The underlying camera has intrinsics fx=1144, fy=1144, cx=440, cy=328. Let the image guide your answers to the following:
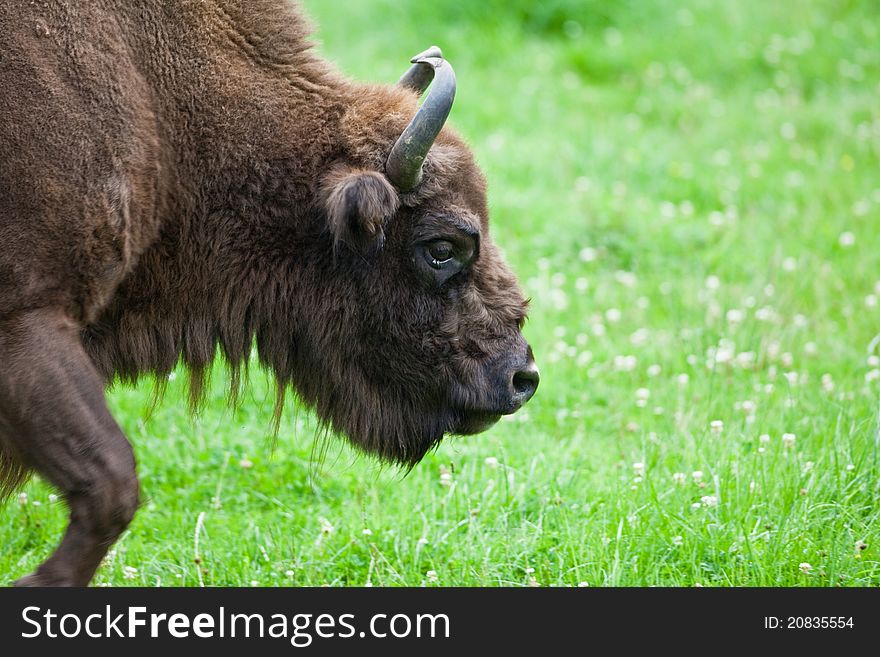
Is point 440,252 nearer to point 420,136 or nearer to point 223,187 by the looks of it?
point 420,136

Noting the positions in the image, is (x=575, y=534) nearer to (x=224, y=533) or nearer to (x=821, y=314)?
(x=224, y=533)

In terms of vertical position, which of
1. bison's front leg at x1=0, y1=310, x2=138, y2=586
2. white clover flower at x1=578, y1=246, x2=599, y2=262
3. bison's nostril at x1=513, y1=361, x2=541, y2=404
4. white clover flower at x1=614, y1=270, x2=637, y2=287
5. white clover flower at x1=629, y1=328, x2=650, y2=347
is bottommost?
bison's front leg at x1=0, y1=310, x2=138, y2=586

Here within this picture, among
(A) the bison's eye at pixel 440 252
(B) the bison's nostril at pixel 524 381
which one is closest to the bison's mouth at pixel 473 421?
(B) the bison's nostril at pixel 524 381

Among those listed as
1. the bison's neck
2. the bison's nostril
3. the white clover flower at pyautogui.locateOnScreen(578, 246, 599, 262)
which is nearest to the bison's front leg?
the bison's neck

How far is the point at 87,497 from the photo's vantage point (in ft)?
11.7

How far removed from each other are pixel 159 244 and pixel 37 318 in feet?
1.97

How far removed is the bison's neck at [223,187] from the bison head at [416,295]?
0.39ft

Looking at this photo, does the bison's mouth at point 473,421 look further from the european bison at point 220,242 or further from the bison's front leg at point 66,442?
the bison's front leg at point 66,442

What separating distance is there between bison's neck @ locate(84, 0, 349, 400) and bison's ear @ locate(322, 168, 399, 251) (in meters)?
0.16

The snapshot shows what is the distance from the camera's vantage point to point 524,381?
4.34 meters

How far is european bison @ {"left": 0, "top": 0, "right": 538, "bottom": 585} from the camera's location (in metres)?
3.61

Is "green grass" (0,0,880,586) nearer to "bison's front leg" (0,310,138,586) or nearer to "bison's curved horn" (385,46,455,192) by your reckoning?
"bison's front leg" (0,310,138,586)

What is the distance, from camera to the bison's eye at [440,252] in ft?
13.8
